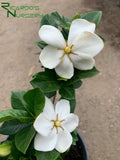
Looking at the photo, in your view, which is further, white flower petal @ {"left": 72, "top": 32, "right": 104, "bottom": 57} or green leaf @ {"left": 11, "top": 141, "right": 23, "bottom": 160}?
green leaf @ {"left": 11, "top": 141, "right": 23, "bottom": 160}

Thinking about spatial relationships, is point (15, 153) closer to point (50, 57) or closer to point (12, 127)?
point (12, 127)

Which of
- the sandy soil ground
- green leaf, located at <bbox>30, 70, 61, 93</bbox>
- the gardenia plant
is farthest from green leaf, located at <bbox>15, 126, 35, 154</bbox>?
the sandy soil ground

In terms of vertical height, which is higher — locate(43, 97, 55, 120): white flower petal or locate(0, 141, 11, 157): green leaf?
locate(43, 97, 55, 120): white flower petal


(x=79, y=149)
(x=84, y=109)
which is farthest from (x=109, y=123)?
(x=79, y=149)

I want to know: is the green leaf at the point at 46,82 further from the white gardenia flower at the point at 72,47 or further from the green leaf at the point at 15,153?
the green leaf at the point at 15,153

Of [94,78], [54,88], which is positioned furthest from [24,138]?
[94,78]

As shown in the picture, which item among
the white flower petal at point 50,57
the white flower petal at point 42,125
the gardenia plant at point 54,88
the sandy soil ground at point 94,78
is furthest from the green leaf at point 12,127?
the sandy soil ground at point 94,78

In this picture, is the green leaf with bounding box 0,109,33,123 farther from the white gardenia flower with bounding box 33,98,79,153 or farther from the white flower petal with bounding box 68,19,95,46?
the white flower petal with bounding box 68,19,95,46

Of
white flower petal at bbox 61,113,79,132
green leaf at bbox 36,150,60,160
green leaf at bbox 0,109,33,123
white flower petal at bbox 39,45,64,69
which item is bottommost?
green leaf at bbox 36,150,60,160
